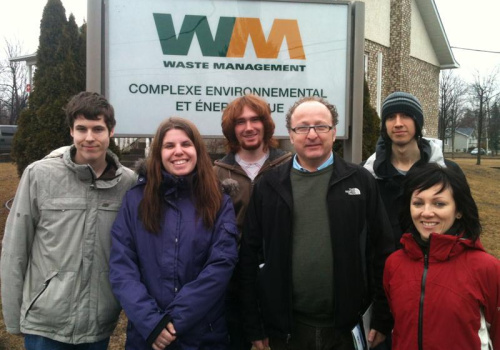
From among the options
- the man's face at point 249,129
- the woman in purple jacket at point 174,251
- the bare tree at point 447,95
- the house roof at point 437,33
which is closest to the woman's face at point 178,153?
the woman in purple jacket at point 174,251

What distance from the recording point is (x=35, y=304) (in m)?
2.28

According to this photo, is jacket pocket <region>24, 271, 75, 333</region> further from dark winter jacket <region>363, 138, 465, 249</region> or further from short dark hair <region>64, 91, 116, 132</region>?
dark winter jacket <region>363, 138, 465, 249</region>

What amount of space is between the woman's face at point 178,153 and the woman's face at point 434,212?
1.21 m

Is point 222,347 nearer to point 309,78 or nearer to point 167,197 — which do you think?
point 167,197

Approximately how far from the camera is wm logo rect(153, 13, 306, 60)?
365cm

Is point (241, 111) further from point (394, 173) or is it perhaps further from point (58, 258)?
point (58, 258)

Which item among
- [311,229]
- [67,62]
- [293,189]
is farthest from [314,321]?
[67,62]

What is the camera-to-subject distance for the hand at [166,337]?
2.15 metres

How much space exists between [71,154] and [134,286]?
85cm

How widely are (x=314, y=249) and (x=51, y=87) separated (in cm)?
717

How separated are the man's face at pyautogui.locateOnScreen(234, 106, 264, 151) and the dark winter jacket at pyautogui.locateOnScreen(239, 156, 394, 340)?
0.40m

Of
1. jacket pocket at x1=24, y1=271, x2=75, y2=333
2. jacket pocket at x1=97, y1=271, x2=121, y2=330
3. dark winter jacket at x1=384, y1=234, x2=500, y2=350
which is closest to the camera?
dark winter jacket at x1=384, y1=234, x2=500, y2=350

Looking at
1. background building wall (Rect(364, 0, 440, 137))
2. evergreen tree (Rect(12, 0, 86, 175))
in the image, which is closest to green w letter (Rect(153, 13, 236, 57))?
evergreen tree (Rect(12, 0, 86, 175))

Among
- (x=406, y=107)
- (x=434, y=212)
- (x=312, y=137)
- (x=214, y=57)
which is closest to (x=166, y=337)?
(x=312, y=137)
